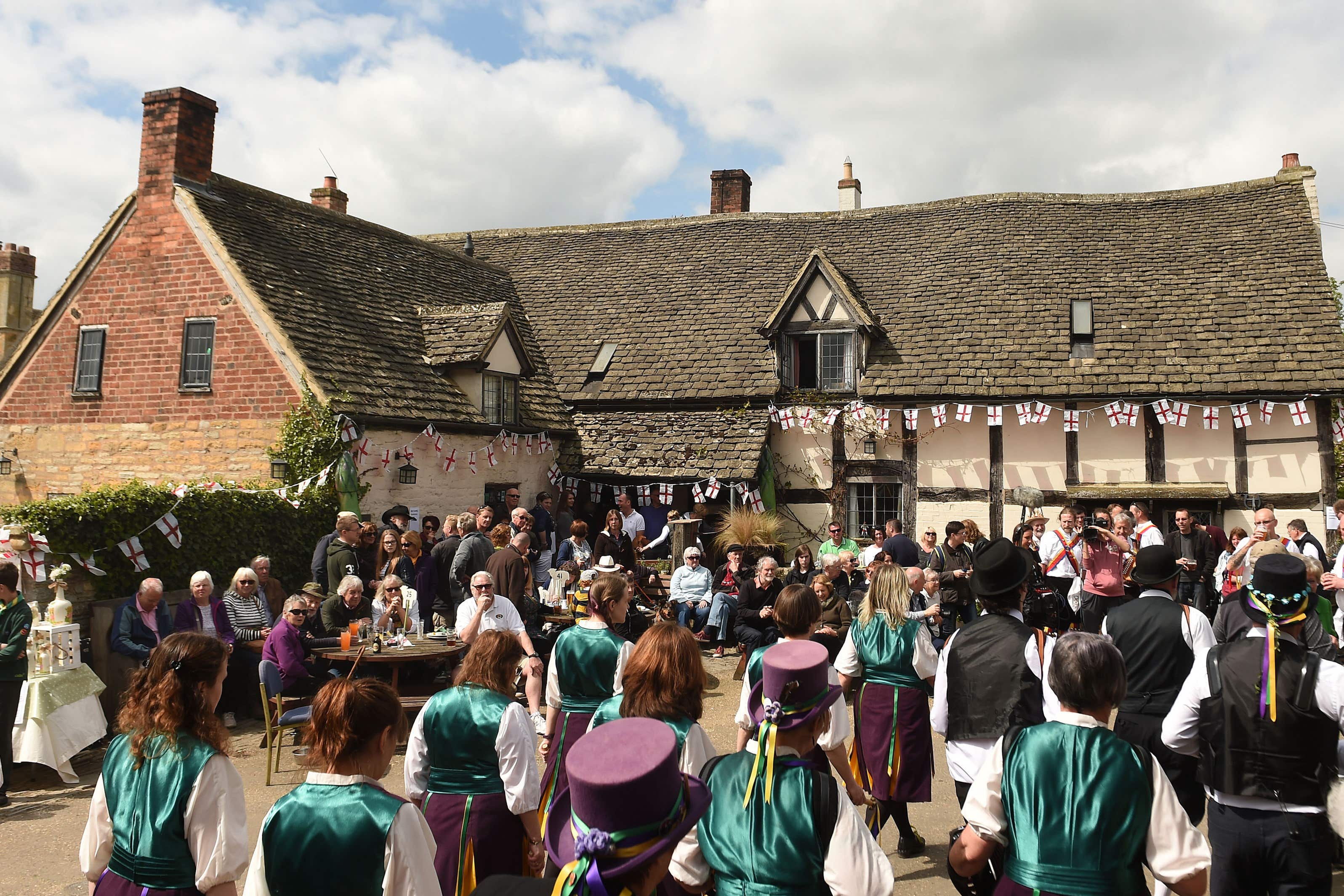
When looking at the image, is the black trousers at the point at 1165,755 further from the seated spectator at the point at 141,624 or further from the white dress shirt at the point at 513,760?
the seated spectator at the point at 141,624

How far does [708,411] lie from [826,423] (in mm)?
2281

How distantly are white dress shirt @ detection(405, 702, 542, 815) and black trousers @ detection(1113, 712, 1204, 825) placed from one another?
3.22m

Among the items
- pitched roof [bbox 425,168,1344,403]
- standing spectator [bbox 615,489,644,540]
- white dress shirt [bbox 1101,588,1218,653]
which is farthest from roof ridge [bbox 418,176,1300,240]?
white dress shirt [bbox 1101,588,1218,653]

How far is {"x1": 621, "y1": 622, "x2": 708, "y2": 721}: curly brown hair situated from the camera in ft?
13.0

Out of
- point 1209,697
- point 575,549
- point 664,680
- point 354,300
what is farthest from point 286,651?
point 354,300

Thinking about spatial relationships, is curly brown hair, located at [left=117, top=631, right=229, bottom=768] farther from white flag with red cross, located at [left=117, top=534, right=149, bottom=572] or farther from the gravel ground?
white flag with red cross, located at [left=117, top=534, right=149, bottom=572]

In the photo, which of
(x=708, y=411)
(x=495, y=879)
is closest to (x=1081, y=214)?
(x=708, y=411)

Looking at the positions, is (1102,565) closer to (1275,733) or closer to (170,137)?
(1275,733)

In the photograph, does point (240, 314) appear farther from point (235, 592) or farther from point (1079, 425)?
point (1079, 425)

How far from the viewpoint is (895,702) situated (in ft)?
19.6

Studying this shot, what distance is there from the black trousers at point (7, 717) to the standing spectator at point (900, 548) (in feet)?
32.4

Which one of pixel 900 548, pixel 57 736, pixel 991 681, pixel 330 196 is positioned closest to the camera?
pixel 991 681

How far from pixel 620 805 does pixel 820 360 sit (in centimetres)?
1616

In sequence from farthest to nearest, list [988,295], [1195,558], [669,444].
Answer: [988,295] < [669,444] < [1195,558]
